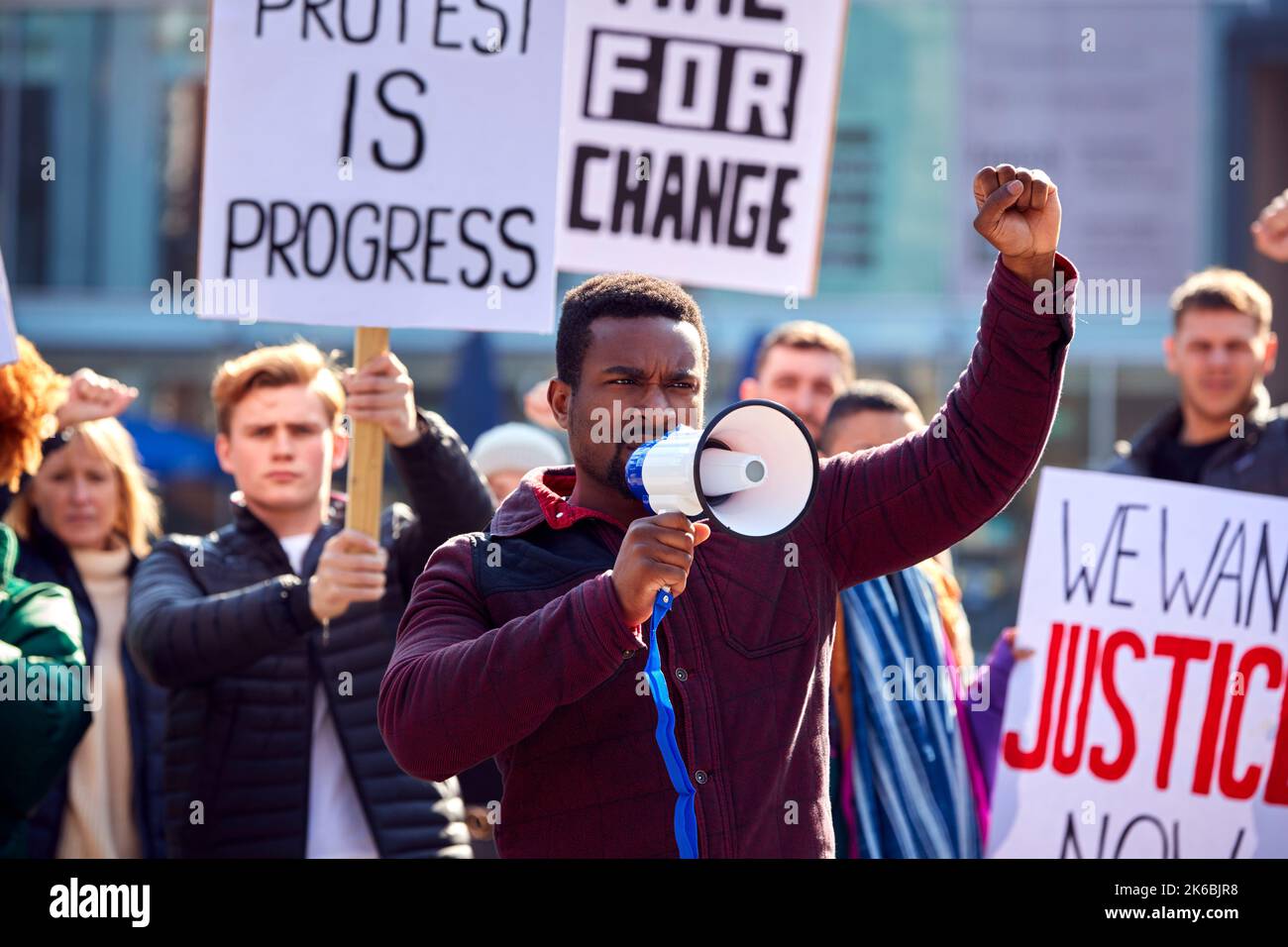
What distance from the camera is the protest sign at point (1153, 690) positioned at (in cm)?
372

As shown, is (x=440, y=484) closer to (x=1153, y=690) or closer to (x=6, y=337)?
(x=6, y=337)

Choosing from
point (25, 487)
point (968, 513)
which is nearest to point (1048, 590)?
point (968, 513)

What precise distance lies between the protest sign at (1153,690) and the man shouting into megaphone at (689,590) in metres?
1.57

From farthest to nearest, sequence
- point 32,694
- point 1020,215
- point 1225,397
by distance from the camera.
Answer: point 1225,397
point 32,694
point 1020,215

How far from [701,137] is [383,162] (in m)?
1.14

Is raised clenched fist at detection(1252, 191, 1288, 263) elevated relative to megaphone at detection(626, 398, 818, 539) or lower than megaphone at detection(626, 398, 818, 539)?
elevated

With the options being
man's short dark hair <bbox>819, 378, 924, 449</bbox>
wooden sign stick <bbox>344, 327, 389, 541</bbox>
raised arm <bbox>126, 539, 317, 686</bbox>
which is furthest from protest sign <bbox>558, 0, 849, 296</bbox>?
raised arm <bbox>126, 539, 317, 686</bbox>

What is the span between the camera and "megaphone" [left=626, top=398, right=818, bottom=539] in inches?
74.5

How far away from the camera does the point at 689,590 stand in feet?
7.35

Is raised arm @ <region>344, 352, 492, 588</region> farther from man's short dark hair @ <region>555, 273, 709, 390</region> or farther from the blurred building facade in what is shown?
the blurred building facade

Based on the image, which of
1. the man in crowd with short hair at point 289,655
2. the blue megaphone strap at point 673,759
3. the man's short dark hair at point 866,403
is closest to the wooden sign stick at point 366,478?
the man in crowd with short hair at point 289,655

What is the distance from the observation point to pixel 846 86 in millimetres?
14727

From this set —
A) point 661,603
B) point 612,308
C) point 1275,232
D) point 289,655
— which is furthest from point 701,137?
point 661,603
